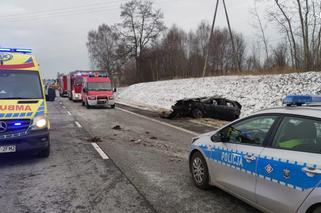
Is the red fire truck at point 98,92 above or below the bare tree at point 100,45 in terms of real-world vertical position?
below

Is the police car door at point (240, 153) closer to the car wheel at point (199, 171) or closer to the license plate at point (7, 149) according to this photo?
the car wheel at point (199, 171)

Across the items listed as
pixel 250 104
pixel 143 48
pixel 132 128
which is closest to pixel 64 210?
pixel 132 128

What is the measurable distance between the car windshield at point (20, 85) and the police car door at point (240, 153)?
496 centimetres

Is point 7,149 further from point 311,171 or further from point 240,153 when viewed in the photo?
point 311,171

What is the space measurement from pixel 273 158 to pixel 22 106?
221 inches

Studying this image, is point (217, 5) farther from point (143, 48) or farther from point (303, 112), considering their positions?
point (143, 48)

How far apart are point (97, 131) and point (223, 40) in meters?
57.0

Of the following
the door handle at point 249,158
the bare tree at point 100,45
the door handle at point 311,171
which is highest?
the bare tree at point 100,45

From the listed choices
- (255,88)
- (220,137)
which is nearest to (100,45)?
(255,88)

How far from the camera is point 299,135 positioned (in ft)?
12.4

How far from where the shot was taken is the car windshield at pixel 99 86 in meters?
25.1

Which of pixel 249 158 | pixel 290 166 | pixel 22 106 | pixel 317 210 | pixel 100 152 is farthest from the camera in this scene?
pixel 100 152

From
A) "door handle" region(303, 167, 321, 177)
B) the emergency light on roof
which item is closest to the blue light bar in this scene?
the emergency light on roof

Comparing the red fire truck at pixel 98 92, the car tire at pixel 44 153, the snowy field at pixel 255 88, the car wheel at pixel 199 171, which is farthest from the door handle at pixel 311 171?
the red fire truck at pixel 98 92
